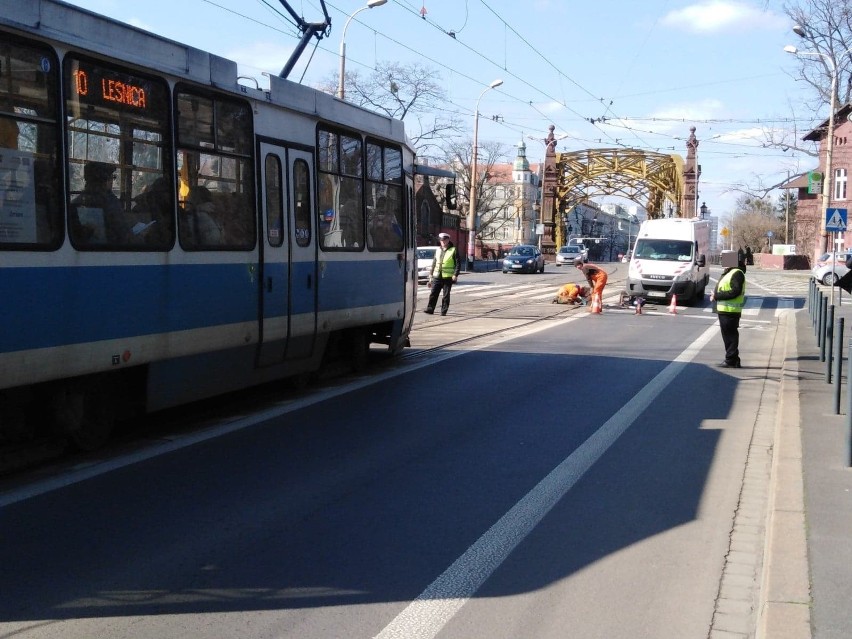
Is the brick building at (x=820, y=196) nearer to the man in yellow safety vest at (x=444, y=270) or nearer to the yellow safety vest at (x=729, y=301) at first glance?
the man in yellow safety vest at (x=444, y=270)

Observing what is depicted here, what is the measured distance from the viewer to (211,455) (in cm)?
813

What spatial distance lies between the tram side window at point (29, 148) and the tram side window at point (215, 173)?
64.3 inches

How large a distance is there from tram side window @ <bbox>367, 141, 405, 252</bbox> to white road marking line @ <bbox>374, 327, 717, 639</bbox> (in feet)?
14.2

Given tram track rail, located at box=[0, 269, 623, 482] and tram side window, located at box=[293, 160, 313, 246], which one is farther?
tram side window, located at box=[293, 160, 313, 246]

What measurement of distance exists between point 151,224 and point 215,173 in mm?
1169

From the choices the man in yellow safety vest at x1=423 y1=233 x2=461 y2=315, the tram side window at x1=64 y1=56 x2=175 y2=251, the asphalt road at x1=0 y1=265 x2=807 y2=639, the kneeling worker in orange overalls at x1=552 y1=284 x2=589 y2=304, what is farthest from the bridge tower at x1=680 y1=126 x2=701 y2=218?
the tram side window at x1=64 y1=56 x2=175 y2=251

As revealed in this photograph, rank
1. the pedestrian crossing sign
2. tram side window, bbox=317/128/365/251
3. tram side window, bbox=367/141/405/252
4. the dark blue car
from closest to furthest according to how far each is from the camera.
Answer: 1. tram side window, bbox=317/128/365/251
2. tram side window, bbox=367/141/405/252
3. the pedestrian crossing sign
4. the dark blue car

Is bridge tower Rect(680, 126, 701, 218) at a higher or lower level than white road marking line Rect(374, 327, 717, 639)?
higher

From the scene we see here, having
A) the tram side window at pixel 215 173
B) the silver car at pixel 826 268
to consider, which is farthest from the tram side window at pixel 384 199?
the silver car at pixel 826 268

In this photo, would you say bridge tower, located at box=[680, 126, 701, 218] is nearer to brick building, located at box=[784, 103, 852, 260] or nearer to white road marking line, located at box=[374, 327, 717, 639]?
brick building, located at box=[784, 103, 852, 260]

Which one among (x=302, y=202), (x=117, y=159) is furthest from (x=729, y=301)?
(x=117, y=159)

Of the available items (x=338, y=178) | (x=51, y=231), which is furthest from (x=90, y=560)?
(x=338, y=178)

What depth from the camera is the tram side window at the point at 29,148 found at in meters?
6.49

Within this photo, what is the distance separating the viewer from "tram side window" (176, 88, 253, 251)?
8.58 meters
